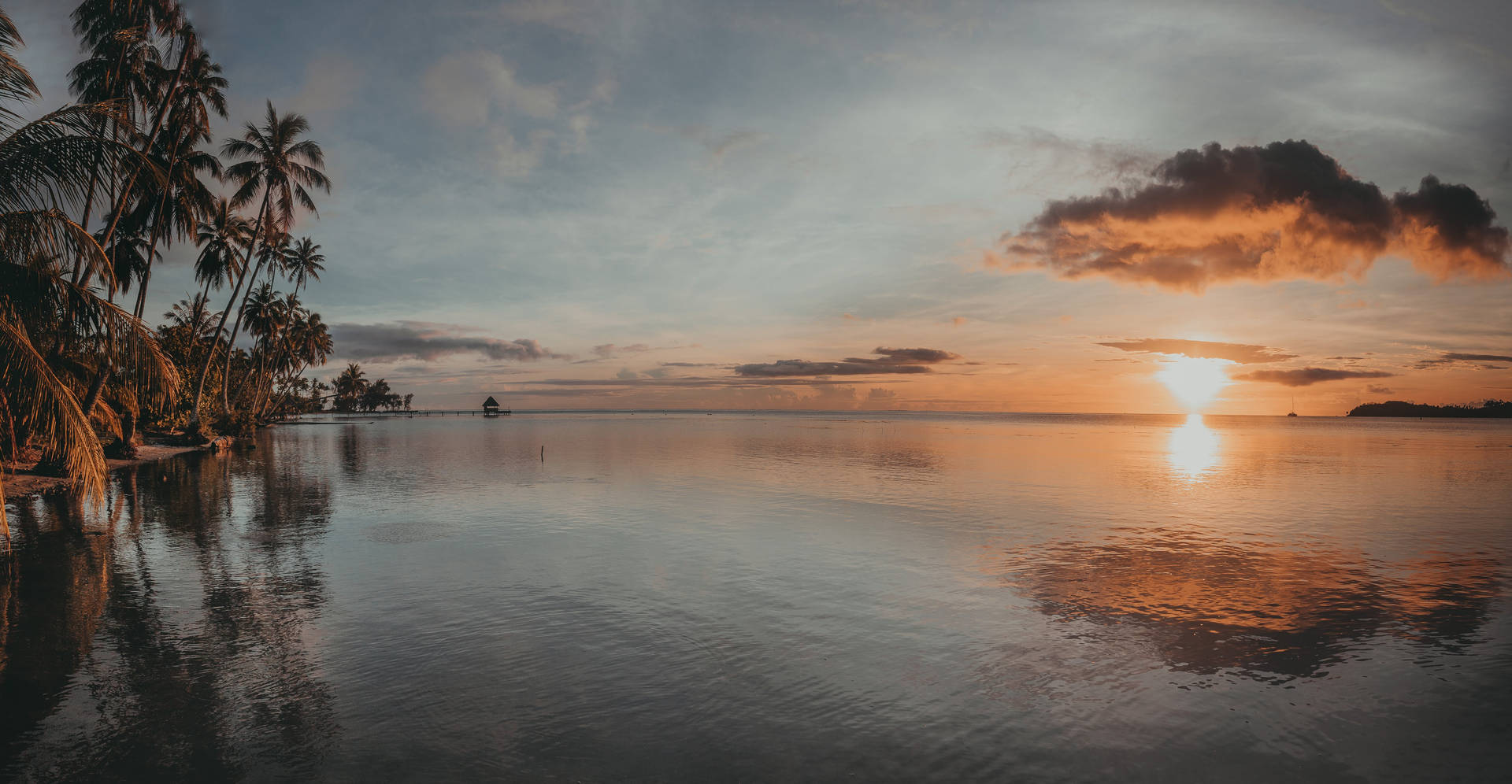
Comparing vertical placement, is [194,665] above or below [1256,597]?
above

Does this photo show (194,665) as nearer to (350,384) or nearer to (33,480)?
(33,480)

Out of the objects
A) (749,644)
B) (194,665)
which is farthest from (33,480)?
(749,644)

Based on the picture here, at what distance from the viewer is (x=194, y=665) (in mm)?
9477

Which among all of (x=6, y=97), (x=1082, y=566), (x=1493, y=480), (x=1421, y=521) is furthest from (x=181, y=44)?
(x=1493, y=480)

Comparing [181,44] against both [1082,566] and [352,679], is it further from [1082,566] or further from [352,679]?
[1082,566]

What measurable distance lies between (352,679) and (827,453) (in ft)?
156

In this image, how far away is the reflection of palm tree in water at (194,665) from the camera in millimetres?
7129

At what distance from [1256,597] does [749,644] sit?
35.4ft

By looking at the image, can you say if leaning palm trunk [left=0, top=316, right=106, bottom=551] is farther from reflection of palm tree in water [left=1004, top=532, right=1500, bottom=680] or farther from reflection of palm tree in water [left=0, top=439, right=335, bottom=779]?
reflection of palm tree in water [left=1004, top=532, right=1500, bottom=680]

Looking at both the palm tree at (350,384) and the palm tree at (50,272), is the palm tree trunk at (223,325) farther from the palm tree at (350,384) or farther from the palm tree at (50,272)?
the palm tree at (350,384)

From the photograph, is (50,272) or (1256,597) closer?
(50,272)

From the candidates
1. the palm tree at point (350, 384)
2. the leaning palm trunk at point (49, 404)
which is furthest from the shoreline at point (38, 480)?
the palm tree at point (350, 384)

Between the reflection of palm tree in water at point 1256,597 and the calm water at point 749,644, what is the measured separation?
→ 0.11 metres

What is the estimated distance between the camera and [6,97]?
35.0 feet
